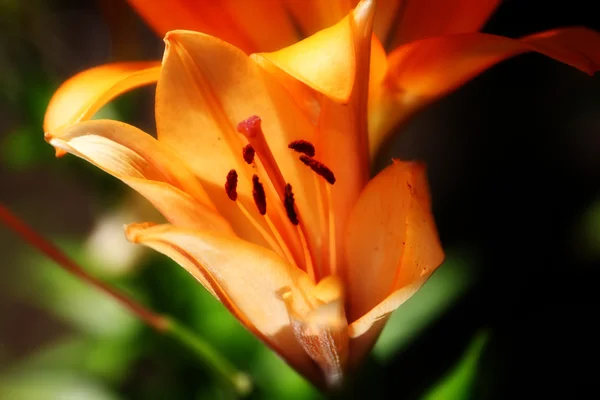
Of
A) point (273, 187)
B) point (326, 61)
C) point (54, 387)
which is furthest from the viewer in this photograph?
point (54, 387)

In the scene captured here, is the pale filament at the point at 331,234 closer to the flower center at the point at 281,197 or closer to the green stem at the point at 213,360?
the flower center at the point at 281,197

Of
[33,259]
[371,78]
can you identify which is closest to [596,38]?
[371,78]

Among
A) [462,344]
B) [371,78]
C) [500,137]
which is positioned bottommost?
[462,344]

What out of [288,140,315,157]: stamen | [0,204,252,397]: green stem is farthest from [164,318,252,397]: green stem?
[288,140,315,157]: stamen

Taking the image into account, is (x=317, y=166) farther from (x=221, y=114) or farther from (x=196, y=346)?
(x=196, y=346)

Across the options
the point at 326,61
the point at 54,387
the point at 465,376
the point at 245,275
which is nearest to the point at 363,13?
the point at 326,61

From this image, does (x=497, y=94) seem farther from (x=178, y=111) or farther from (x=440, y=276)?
(x=178, y=111)
